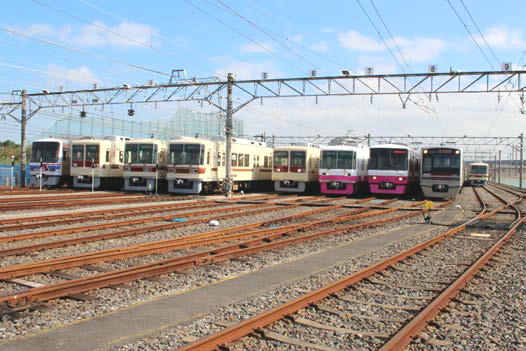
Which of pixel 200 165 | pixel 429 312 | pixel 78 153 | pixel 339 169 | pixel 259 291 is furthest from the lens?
pixel 78 153

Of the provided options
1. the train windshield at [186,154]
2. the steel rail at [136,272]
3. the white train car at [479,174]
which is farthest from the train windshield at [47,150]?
the white train car at [479,174]

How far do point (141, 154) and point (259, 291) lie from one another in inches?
868

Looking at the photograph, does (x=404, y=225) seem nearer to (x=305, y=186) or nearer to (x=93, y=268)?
(x=93, y=268)

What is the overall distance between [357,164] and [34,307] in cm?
2424

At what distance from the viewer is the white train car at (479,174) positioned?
6031 centimetres

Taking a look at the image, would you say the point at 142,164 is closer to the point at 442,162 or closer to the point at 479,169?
the point at 442,162

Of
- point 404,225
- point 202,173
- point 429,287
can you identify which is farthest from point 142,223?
point 202,173

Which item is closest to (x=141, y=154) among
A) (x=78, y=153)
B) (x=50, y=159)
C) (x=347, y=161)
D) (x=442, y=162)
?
(x=78, y=153)

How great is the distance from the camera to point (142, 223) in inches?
562

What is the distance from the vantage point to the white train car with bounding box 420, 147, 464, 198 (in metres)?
26.5

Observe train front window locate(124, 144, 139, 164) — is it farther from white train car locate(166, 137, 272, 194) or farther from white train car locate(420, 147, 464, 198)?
white train car locate(420, 147, 464, 198)

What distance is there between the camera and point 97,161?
2862 cm

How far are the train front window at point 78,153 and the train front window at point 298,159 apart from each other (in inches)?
459

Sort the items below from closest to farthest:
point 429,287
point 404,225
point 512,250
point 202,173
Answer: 1. point 429,287
2. point 512,250
3. point 404,225
4. point 202,173
